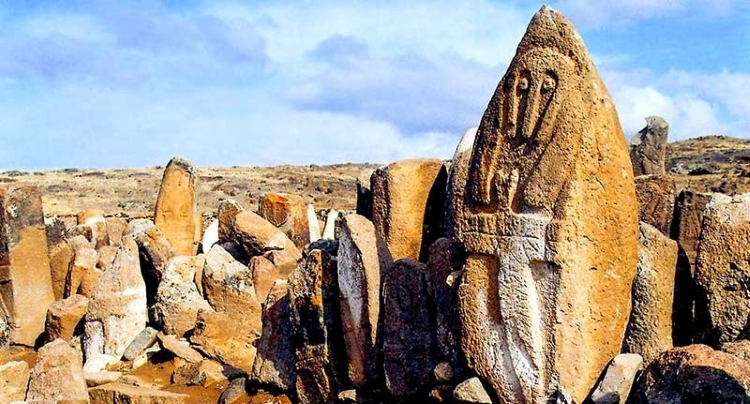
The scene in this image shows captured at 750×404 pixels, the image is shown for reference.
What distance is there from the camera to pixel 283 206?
13828 mm

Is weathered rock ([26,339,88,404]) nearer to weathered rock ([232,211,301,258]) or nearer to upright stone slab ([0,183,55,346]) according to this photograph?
upright stone slab ([0,183,55,346])

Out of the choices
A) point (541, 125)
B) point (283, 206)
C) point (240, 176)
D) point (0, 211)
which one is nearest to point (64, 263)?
point (0, 211)

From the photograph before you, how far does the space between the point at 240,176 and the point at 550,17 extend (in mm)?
42393

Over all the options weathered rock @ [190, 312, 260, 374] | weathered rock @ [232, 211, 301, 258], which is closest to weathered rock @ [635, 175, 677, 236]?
weathered rock @ [190, 312, 260, 374]

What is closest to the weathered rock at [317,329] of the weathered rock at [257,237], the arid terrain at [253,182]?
the weathered rock at [257,237]

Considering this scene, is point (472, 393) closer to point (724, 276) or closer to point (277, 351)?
point (724, 276)

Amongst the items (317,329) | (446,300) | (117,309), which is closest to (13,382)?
(117,309)

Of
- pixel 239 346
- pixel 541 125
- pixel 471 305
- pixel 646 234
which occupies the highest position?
pixel 541 125

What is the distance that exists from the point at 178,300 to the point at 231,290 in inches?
24.7

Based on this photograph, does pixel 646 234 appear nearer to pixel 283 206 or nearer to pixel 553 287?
pixel 553 287

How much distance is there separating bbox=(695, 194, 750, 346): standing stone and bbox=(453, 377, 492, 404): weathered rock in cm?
165

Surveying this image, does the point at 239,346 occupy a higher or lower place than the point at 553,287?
lower

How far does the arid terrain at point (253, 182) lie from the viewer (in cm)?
2791

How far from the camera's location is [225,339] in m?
8.38
